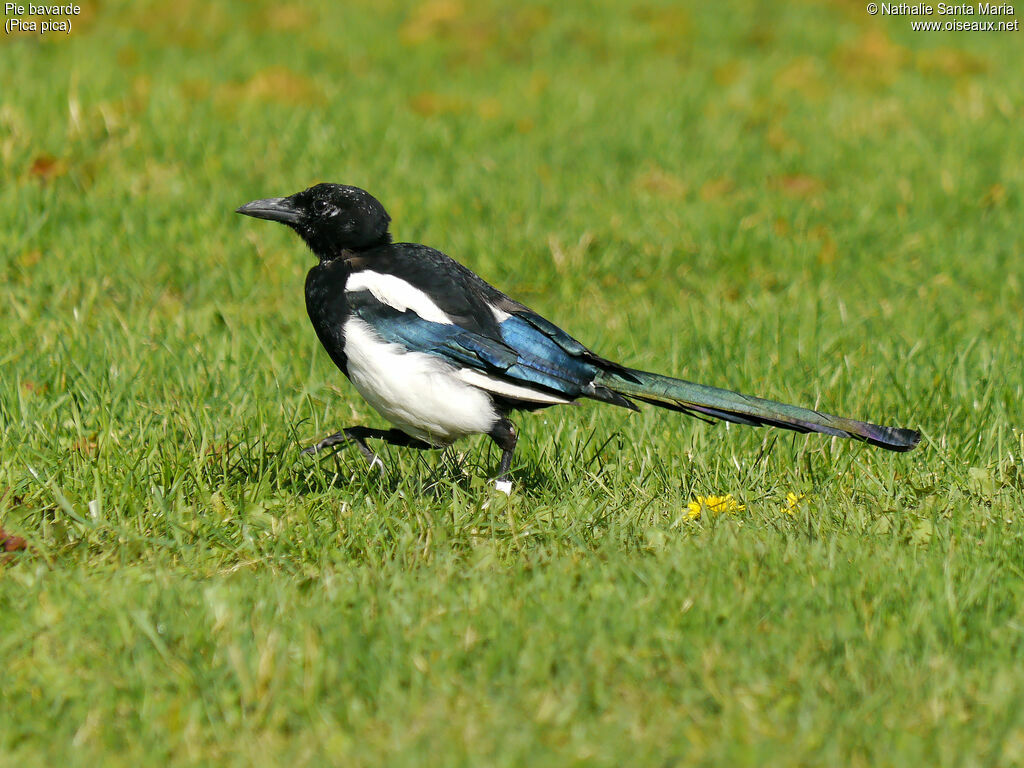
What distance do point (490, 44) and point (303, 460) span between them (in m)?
6.31

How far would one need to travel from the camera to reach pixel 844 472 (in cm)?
413

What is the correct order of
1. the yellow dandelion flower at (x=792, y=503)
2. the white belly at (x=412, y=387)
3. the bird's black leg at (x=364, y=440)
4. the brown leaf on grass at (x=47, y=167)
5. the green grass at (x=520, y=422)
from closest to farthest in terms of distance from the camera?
the green grass at (x=520, y=422)
the white belly at (x=412, y=387)
the yellow dandelion flower at (x=792, y=503)
the bird's black leg at (x=364, y=440)
the brown leaf on grass at (x=47, y=167)

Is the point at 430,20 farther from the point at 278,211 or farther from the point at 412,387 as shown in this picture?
the point at 412,387

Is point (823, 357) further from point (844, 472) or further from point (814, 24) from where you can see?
point (814, 24)

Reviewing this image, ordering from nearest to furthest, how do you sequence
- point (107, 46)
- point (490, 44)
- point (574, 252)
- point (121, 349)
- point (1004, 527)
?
point (1004, 527), point (121, 349), point (574, 252), point (107, 46), point (490, 44)

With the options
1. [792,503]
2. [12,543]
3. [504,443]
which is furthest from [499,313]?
[12,543]

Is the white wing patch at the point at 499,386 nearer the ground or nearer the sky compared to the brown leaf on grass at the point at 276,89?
nearer the ground

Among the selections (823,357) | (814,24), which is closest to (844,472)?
(823,357)

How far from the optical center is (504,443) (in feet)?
12.8

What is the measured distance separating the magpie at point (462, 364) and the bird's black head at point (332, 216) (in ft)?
0.38

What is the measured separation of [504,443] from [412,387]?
0.36 m

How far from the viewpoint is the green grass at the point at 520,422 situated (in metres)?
2.73

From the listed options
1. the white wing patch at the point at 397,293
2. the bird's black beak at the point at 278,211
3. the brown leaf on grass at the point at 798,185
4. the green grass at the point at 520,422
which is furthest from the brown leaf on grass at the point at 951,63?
the white wing patch at the point at 397,293

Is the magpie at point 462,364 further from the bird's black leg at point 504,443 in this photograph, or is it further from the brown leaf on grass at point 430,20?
the brown leaf on grass at point 430,20
